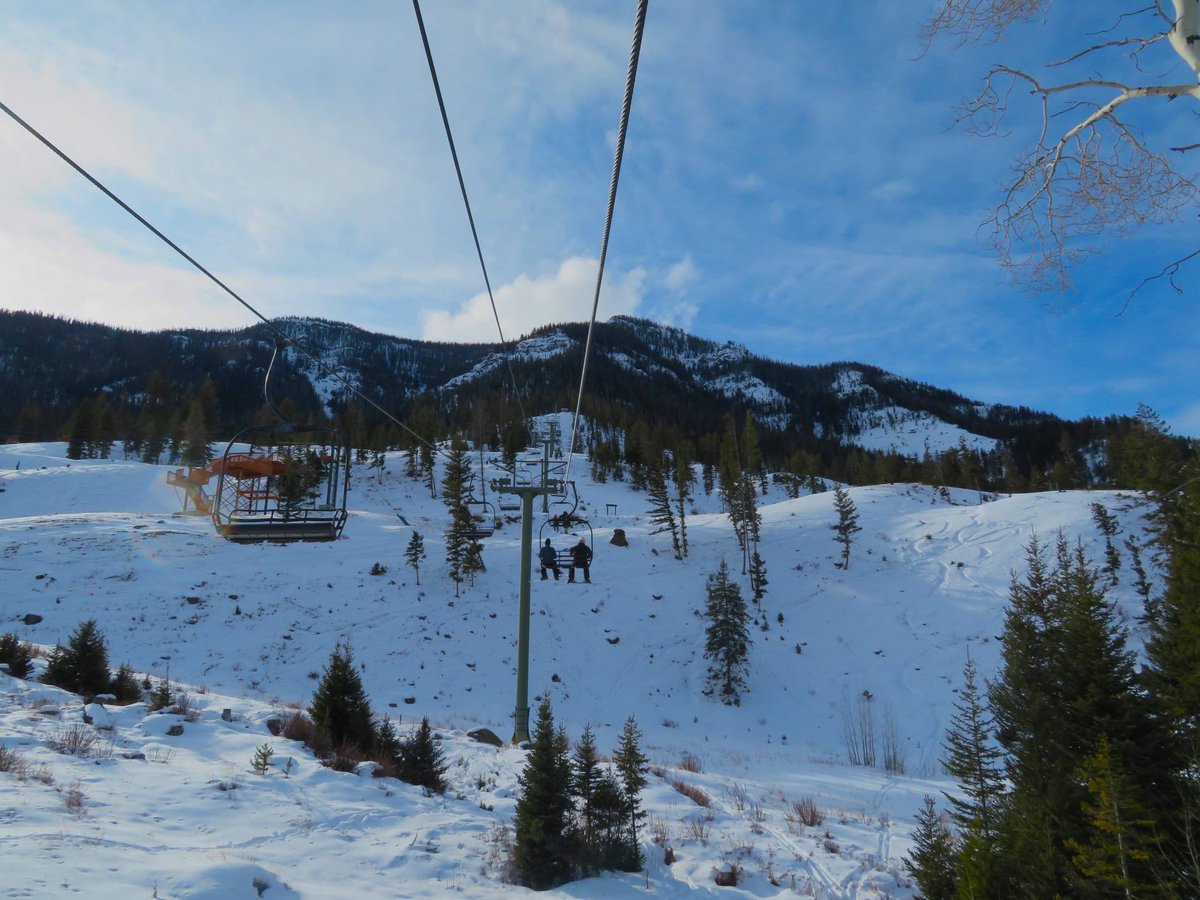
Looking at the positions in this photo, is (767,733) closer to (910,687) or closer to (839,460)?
(910,687)

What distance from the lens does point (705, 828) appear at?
11180 mm

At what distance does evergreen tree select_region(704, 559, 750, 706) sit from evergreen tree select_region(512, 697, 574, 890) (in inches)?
1044

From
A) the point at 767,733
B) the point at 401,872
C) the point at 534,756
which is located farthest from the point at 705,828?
the point at 767,733

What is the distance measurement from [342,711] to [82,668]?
21.8 feet

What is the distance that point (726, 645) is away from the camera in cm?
3428

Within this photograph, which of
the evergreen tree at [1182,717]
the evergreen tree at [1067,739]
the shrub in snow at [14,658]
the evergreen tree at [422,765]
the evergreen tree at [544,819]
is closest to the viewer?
the evergreen tree at [1182,717]

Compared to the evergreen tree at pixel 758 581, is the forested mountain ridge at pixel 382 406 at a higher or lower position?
higher

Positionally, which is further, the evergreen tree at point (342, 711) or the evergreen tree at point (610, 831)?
the evergreen tree at point (342, 711)

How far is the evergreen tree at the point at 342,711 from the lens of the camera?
13.5m

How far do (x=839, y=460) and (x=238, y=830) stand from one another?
135991mm

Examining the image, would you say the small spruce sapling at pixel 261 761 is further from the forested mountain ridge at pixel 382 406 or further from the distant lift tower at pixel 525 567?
the forested mountain ridge at pixel 382 406

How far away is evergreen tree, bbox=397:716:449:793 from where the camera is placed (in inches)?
477

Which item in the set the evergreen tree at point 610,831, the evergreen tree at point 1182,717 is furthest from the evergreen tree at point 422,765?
the evergreen tree at point 1182,717

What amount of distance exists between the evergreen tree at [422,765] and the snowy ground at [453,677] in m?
0.58
